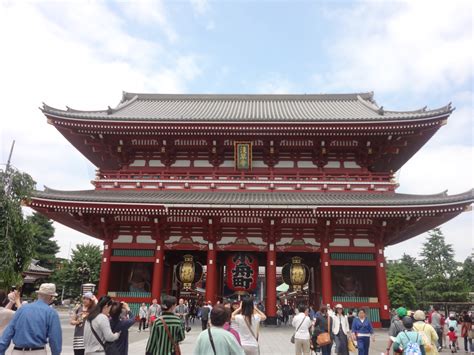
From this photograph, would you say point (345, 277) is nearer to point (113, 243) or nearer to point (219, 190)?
point (219, 190)

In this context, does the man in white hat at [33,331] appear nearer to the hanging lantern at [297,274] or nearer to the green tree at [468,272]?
the hanging lantern at [297,274]

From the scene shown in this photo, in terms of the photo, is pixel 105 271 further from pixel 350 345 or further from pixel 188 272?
pixel 350 345

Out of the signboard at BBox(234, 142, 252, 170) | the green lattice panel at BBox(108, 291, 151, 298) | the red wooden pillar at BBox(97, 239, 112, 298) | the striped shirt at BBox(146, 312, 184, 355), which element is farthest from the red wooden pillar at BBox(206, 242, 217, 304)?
the striped shirt at BBox(146, 312, 184, 355)

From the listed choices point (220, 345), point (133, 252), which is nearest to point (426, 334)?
point (220, 345)

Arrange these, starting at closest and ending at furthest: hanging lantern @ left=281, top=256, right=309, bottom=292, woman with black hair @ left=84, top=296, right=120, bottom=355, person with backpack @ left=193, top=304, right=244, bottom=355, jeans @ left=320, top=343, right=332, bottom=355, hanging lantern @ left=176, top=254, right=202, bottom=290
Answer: person with backpack @ left=193, top=304, right=244, bottom=355
woman with black hair @ left=84, top=296, right=120, bottom=355
jeans @ left=320, top=343, right=332, bottom=355
hanging lantern @ left=281, top=256, right=309, bottom=292
hanging lantern @ left=176, top=254, right=202, bottom=290

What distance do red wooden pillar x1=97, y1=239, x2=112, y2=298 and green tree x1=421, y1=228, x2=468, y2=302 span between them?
40.9m

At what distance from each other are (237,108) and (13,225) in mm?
20603

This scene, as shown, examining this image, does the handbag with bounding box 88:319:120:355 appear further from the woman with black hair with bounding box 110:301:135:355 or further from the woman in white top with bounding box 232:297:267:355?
the woman in white top with bounding box 232:297:267:355

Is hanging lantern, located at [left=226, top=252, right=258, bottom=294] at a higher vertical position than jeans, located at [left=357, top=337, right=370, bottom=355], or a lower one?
higher

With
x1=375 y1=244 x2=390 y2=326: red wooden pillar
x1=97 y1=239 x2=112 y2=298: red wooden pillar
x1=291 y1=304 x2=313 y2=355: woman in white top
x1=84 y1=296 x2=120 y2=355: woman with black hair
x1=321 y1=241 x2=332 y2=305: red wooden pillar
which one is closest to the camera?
x1=84 y1=296 x2=120 y2=355: woman with black hair

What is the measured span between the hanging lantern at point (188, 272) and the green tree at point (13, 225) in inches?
396

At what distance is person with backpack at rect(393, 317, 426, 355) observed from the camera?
6709 millimetres

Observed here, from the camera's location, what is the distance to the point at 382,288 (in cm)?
1941

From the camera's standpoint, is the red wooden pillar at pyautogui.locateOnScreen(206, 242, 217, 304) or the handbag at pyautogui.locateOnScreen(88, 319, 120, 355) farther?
the red wooden pillar at pyautogui.locateOnScreen(206, 242, 217, 304)
